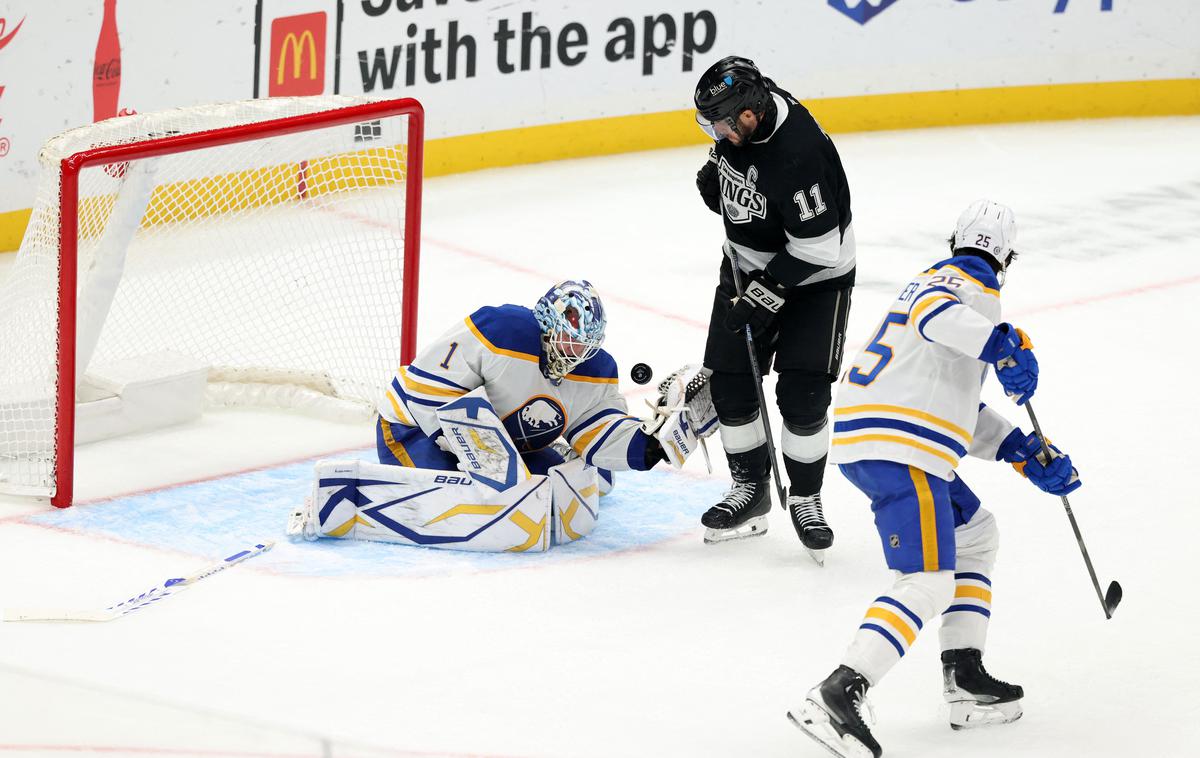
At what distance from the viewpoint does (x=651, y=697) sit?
3.47 metres

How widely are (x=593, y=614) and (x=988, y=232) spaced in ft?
4.19

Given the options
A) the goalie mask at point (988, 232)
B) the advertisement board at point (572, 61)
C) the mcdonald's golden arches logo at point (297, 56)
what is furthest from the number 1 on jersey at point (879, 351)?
the mcdonald's golden arches logo at point (297, 56)

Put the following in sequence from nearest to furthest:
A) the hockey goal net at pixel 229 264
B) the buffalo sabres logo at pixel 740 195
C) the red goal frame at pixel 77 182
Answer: the buffalo sabres logo at pixel 740 195 → the red goal frame at pixel 77 182 → the hockey goal net at pixel 229 264

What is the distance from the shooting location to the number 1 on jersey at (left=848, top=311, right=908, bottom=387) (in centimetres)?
330

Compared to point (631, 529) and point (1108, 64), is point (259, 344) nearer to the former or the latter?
point (631, 529)

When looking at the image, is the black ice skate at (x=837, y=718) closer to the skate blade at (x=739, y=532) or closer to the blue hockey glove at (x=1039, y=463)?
the blue hockey glove at (x=1039, y=463)

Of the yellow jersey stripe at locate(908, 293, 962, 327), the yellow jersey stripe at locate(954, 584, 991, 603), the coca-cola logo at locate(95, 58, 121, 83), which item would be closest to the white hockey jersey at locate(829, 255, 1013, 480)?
the yellow jersey stripe at locate(908, 293, 962, 327)

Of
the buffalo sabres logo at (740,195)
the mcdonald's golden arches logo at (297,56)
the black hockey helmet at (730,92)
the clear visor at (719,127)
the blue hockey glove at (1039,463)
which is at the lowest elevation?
the blue hockey glove at (1039,463)

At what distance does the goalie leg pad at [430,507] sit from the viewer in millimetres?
4188

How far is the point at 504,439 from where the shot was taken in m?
4.13

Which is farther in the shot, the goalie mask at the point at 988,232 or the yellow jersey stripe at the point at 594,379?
the yellow jersey stripe at the point at 594,379

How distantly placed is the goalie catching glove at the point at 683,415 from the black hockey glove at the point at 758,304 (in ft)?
0.87

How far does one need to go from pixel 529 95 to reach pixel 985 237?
549cm

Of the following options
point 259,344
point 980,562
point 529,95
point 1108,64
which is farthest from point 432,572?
point 1108,64
